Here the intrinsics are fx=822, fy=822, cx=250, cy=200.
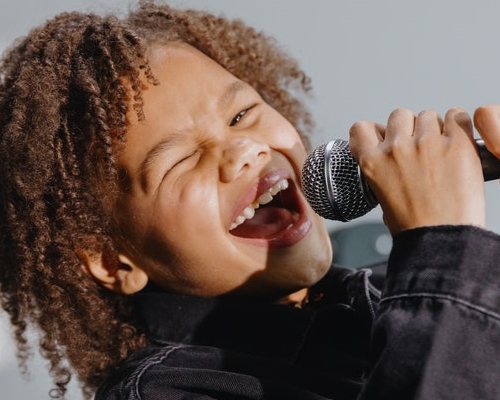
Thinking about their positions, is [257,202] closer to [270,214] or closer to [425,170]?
[270,214]

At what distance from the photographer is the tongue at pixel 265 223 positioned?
102 cm

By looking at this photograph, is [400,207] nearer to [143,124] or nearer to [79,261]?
[143,124]

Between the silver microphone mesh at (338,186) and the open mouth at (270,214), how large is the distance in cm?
17

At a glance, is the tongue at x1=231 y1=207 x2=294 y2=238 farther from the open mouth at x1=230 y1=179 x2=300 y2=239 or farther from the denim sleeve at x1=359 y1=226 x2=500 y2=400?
the denim sleeve at x1=359 y1=226 x2=500 y2=400

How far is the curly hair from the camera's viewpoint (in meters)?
0.99

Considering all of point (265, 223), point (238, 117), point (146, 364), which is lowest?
point (146, 364)

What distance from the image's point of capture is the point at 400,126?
796mm

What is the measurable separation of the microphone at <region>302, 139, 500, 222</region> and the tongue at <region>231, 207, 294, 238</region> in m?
0.19

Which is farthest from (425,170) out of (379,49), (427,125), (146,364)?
(379,49)

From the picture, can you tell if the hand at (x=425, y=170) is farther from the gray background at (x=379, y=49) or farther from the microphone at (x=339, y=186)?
the gray background at (x=379, y=49)

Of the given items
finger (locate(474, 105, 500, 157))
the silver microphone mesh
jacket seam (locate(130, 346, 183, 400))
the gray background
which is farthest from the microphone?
the gray background

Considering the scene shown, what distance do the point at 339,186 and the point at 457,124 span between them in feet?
0.42

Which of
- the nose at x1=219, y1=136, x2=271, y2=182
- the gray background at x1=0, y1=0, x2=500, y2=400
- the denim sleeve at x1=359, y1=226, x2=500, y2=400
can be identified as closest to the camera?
the denim sleeve at x1=359, y1=226, x2=500, y2=400

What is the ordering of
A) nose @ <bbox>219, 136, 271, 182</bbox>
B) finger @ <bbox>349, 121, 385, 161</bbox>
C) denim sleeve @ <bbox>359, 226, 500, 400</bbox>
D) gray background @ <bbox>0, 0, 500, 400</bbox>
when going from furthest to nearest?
gray background @ <bbox>0, 0, 500, 400</bbox> < nose @ <bbox>219, 136, 271, 182</bbox> < finger @ <bbox>349, 121, 385, 161</bbox> < denim sleeve @ <bbox>359, 226, 500, 400</bbox>
